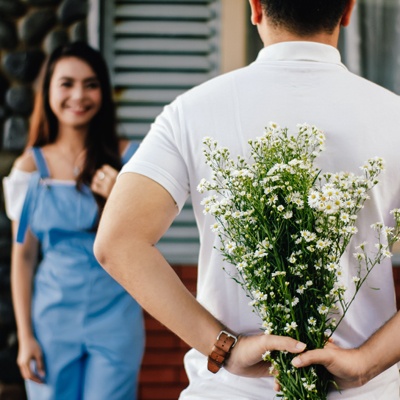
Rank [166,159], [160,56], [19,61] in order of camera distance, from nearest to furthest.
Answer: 1. [166,159]
2. [19,61]
3. [160,56]

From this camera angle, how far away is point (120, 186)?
1767 mm

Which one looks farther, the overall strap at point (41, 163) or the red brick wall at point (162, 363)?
the red brick wall at point (162, 363)

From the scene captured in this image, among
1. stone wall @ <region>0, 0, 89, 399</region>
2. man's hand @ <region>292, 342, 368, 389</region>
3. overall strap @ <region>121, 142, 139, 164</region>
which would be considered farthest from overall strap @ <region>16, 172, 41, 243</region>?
man's hand @ <region>292, 342, 368, 389</region>

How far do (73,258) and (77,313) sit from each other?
0.23 metres

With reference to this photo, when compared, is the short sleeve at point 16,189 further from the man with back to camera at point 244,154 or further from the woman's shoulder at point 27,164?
the man with back to camera at point 244,154

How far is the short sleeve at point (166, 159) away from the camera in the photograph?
1.74 m

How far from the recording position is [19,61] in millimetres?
4098

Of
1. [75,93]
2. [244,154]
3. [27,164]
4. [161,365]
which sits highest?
[244,154]

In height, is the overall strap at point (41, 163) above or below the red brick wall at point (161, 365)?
above

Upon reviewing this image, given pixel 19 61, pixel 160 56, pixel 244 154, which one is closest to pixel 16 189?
pixel 19 61

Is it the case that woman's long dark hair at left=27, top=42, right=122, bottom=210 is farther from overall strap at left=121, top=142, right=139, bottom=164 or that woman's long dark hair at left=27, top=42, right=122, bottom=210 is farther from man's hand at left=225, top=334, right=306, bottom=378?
man's hand at left=225, top=334, right=306, bottom=378

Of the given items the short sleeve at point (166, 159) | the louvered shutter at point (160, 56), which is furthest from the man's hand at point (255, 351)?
the louvered shutter at point (160, 56)

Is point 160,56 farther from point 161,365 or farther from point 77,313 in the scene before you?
point 161,365

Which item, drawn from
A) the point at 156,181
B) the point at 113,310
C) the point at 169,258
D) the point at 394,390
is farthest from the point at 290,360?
the point at 169,258
